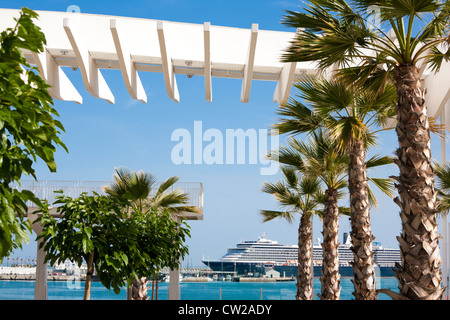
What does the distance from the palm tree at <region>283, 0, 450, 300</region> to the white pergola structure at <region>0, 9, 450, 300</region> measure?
547 centimetres

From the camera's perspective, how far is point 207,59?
12273mm

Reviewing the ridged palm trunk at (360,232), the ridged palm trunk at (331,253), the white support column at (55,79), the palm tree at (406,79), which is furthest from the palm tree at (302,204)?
the palm tree at (406,79)

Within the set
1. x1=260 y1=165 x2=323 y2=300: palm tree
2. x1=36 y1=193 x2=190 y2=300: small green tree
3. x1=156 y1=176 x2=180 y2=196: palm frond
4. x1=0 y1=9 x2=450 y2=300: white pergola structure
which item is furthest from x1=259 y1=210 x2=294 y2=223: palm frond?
x1=36 y1=193 x2=190 y2=300: small green tree

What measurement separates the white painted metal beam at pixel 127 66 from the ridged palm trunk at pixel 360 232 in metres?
6.04

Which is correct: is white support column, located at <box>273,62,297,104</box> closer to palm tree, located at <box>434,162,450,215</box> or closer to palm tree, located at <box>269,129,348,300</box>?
palm tree, located at <box>269,129,348,300</box>

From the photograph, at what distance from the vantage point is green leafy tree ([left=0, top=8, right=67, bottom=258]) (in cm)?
234

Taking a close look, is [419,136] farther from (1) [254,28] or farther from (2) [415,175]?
(1) [254,28]

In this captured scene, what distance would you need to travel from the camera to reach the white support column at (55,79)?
12589 millimetres

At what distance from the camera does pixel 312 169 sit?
37.7 ft

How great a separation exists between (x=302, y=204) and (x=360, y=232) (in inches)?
242

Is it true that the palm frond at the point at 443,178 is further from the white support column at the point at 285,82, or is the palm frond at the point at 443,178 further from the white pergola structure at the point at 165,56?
the white support column at the point at 285,82

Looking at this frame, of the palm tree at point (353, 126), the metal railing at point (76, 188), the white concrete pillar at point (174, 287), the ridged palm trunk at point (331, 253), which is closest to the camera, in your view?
the palm tree at point (353, 126)

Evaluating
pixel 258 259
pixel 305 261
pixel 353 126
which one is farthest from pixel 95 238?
pixel 258 259
